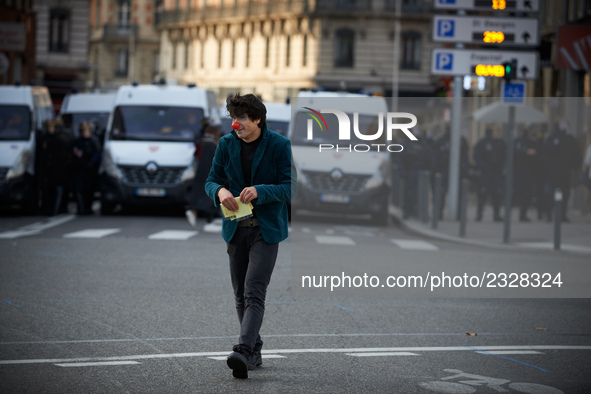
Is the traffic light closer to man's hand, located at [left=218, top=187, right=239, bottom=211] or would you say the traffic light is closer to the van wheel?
the van wheel

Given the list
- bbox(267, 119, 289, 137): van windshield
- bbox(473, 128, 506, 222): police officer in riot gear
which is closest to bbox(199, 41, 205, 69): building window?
bbox(267, 119, 289, 137): van windshield

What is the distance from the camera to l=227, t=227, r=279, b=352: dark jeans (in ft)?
23.3

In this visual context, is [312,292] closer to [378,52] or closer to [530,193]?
[530,193]

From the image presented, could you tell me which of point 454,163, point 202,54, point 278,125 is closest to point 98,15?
point 202,54

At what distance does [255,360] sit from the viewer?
7.30 metres

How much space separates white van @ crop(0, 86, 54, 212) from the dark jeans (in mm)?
14453

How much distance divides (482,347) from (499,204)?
28.7ft

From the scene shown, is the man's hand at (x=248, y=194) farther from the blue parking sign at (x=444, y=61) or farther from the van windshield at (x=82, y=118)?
the van windshield at (x=82, y=118)

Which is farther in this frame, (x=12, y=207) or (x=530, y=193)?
(x=12, y=207)

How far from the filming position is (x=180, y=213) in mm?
24234

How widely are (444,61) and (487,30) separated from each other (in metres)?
0.96

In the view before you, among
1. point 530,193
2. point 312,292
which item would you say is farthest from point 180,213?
point 312,292

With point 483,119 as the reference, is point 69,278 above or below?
below

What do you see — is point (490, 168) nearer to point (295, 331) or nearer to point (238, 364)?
point (295, 331)
